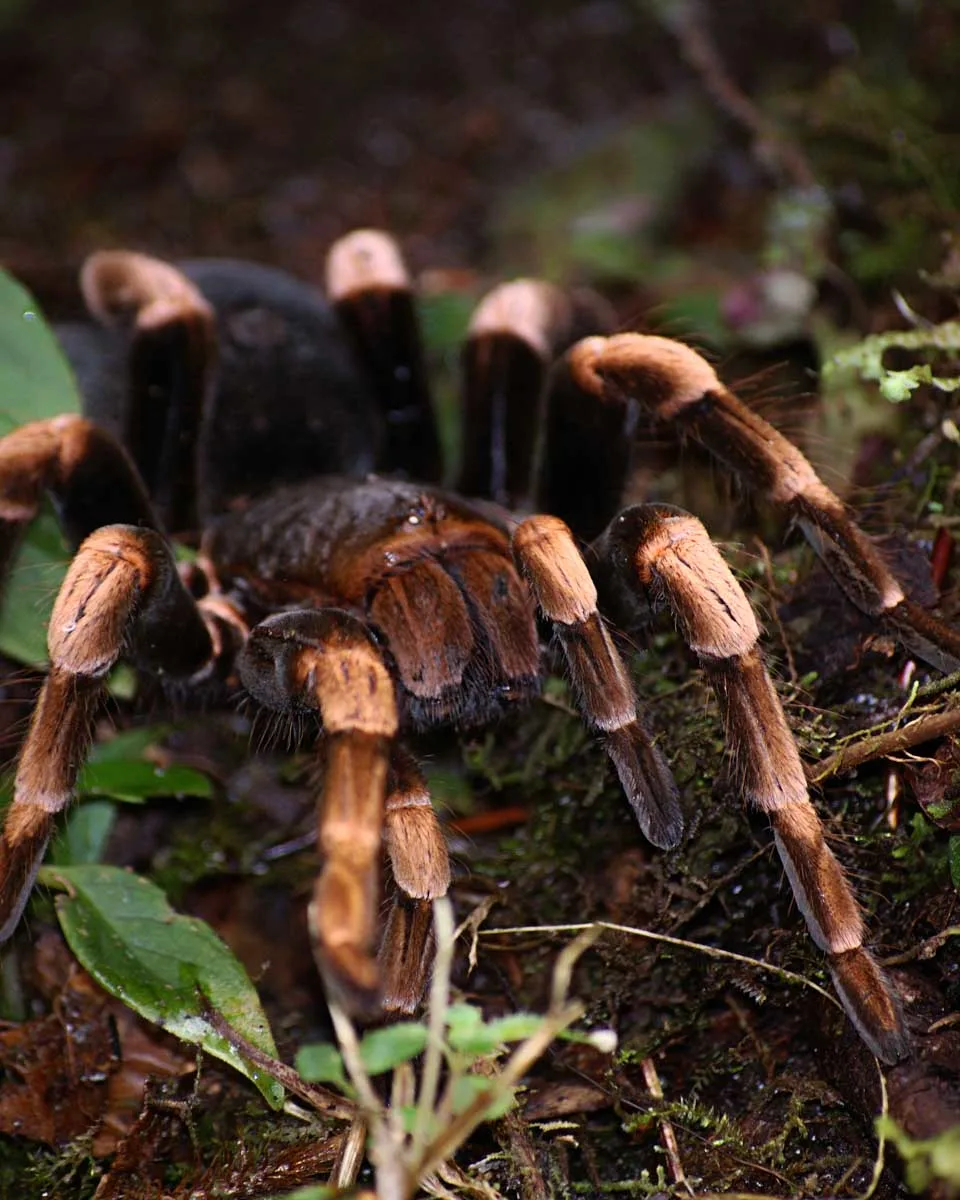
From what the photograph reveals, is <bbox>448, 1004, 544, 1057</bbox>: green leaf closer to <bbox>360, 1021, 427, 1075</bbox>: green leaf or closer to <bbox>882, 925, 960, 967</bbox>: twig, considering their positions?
<bbox>360, 1021, 427, 1075</bbox>: green leaf

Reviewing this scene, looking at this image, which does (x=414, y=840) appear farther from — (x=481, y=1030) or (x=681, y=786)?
(x=681, y=786)

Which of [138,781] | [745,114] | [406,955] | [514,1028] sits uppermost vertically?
[745,114]

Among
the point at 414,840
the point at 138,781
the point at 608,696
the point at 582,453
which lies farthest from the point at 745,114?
the point at 414,840

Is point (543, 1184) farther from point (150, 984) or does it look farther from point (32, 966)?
point (32, 966)

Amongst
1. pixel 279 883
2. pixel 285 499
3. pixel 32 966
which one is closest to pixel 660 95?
pixel 285 499

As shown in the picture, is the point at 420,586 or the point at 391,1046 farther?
the point at 420,586

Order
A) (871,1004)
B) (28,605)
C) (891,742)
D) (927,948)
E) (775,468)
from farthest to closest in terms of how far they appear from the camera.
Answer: (28,605), (775,468), (891,742), (927,948), (871,1004)

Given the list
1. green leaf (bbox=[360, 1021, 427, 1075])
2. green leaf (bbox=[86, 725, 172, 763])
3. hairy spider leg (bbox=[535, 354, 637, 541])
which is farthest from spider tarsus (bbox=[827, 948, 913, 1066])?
green leaf (bbox=[86, 725, 172, 763])
